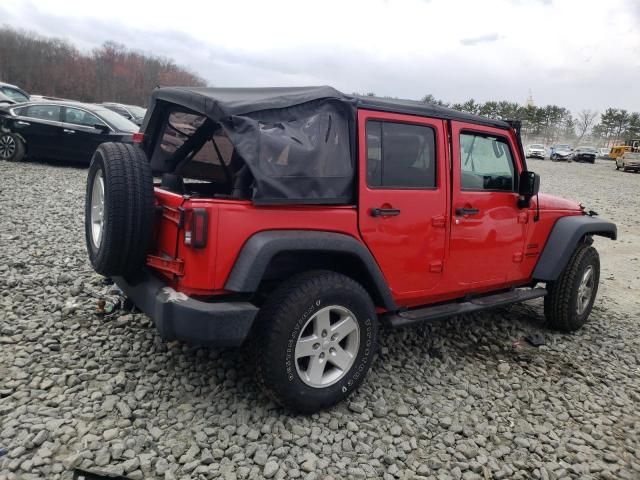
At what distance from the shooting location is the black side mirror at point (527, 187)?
13.5 ft

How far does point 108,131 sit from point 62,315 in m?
8.37

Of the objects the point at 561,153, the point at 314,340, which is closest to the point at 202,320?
the point at 314,340

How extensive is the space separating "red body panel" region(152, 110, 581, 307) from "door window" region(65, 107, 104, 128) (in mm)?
9424

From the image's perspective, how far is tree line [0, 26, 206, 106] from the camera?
67062 millimetres

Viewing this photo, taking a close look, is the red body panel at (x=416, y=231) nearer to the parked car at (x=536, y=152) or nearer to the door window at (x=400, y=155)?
the door window at (x=400, y=155)

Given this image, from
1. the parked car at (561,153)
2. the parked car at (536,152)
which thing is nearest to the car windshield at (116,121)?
the parked car at (561,153)

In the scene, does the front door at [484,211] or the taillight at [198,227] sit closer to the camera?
the taillight at [198,227]

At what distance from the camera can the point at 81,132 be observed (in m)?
11.4

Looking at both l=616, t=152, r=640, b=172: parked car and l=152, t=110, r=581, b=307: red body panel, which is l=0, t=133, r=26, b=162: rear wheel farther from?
l=616, t=152, r=640, b=172: parked car

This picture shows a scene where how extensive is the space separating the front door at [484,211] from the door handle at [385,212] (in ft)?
1.93

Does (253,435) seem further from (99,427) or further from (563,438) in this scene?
(563,438)

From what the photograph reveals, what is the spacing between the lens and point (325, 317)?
3.02m

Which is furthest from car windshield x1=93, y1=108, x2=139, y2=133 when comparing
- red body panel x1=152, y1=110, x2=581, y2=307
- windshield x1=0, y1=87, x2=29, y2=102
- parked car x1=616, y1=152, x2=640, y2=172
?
Result: parked car x1=616, y1=152, x2=640, y2=172

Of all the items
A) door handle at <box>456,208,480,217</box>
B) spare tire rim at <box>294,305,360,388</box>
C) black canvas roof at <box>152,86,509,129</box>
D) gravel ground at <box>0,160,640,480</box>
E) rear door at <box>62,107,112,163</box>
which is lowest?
gravel ground at <box>0,160,640,480</box>
